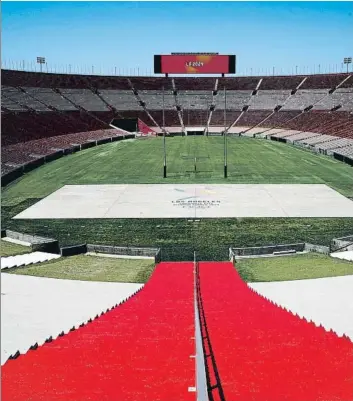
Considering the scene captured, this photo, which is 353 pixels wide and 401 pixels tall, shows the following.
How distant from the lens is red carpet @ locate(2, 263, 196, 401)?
8664 millimetres

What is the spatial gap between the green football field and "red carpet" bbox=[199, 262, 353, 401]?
1435 centimetres

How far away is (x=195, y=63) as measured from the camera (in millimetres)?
118938

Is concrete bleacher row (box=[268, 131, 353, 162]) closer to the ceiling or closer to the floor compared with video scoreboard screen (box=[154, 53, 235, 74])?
closer to the floor

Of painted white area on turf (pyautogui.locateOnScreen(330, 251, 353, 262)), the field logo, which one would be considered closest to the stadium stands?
the field logo

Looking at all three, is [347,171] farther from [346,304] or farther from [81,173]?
[346,304]

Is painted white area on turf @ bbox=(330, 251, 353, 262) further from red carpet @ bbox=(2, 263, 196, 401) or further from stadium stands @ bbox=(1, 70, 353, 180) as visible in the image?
stadium stands @ bbox=(1, 70, 353, 180)

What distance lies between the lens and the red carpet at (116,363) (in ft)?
28.4

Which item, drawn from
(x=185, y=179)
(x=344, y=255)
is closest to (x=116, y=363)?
(x=344, y=255)

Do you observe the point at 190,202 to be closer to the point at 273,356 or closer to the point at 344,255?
the point at 344,255

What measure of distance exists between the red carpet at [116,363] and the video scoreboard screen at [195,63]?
4230 inches

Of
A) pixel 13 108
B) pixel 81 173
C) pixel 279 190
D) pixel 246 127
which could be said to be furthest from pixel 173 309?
pixel 246 127

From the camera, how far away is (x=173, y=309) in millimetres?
16656

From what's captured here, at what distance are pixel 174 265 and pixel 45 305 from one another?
29.9 feet

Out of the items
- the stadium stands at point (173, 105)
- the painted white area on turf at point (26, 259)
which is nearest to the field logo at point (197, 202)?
the painted white area on turf at point (26, 259)
